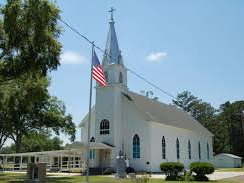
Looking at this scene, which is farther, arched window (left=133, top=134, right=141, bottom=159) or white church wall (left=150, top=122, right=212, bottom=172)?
white church wall (left=150, top=122, right=212, bottom=172)

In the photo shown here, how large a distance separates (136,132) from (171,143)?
6830 mm

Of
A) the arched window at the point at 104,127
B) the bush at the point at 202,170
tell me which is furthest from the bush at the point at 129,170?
the bush at the point at 202,170

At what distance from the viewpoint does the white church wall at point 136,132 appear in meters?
42.7

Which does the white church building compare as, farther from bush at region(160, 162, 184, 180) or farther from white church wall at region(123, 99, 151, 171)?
bush at region(160, 162, 184, 180)

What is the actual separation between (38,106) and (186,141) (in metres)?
23.3

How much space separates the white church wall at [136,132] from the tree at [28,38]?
2100cm

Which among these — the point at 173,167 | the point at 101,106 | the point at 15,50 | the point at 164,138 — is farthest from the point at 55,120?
the point at 15,50

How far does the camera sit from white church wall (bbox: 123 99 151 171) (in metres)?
42.7

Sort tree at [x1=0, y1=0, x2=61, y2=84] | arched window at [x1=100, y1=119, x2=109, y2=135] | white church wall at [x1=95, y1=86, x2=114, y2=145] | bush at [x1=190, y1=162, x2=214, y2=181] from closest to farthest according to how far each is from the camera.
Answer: tree at [x1=0, y1=0, x2=61, y2=84] < bush at [x1=190, y1=162, x2=214, y2=181] < white church wall at [x1=95, y1=86, x2=114, y2=145] < arched window at [x1=100, y1=119, x2=109, y2=135]

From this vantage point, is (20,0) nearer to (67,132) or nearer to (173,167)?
(173,167)

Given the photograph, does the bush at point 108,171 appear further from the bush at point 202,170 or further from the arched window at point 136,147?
the bush at point 202,170

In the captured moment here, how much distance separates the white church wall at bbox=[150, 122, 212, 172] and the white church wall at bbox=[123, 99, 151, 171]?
74 cm

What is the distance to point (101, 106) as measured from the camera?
45.1 m

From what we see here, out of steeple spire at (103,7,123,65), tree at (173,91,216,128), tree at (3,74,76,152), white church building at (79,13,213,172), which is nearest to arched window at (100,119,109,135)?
white church building at (79,13,213,172)
